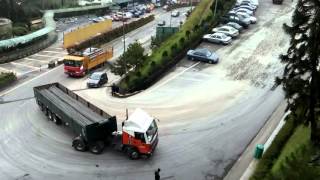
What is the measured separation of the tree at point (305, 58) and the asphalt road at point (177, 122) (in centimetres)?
611

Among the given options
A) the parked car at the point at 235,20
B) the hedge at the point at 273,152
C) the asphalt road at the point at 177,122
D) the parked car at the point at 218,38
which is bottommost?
the asphalt road at the point at 177,122

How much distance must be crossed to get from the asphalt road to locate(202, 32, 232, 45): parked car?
1.39 meters

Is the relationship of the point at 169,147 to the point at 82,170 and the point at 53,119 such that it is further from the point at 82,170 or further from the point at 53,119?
the point at 53,119

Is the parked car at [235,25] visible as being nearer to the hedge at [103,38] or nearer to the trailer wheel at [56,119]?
the hedge at [103,38]

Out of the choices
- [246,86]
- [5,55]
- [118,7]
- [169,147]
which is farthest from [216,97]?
[118,7]

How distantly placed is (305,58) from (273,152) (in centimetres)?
588

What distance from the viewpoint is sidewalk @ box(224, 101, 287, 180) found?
86.2ft

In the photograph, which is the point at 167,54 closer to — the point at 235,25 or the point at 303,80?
the point at 235,25

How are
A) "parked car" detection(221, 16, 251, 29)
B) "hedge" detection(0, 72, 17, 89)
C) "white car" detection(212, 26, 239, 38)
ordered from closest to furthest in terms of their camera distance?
"hedge" detection(0, 72, 17, 89) → "white car" detection(212, 26, 239, 38) → "parked car" detection(221, 16, 251, 29)

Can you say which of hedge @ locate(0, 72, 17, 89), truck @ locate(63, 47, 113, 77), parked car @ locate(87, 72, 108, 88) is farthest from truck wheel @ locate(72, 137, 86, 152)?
truck @ locate(63, 47, 113, 77)

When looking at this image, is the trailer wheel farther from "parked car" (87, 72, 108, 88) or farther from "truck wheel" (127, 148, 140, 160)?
"parked car" (87, 72, 108, 88)

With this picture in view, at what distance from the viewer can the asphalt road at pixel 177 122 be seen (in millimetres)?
27406

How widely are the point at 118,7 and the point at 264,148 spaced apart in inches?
3193

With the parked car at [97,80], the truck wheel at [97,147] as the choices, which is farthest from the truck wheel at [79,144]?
the parked car at [97,80]
